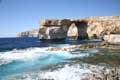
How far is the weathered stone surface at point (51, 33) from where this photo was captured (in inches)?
2616

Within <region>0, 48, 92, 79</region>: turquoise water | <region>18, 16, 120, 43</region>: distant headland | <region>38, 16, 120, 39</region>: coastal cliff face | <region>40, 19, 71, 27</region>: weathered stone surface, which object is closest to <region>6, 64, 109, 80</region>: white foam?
<region>0, 48, 92, 79</region>: turquoise water

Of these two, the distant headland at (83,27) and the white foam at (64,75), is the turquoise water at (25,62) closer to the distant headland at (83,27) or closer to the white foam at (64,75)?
the white foam at (64,75)

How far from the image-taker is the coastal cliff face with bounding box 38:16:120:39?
67.4 m

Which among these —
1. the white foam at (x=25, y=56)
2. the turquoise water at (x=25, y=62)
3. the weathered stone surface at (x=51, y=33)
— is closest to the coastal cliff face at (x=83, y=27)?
the weathered stone surface at (x=51, y=33)

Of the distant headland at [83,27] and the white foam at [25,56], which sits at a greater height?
the distant headland at [83,27]

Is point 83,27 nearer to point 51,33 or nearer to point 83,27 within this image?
point 83,27

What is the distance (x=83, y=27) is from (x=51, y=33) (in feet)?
54.0

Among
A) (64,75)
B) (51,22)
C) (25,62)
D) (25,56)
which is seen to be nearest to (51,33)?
(51,22)

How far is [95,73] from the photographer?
14.6m

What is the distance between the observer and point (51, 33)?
66.7 meters

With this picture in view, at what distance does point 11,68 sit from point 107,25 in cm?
5567

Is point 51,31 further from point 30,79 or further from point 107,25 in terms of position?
point 30,79

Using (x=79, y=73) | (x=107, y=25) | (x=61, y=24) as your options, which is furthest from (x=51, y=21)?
(x=79, y=73)

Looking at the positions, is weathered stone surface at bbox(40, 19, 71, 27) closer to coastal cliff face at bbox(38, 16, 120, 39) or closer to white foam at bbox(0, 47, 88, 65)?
coastal cliff face at bbox(38, 16, 120, 39)
